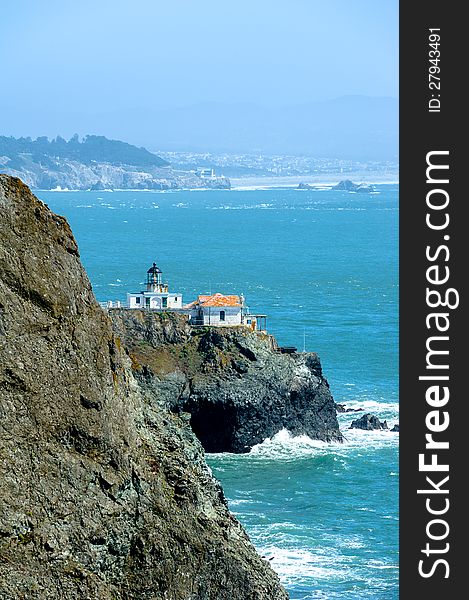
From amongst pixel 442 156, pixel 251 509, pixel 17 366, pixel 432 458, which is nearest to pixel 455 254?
pixel 442 156

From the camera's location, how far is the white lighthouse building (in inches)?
3083

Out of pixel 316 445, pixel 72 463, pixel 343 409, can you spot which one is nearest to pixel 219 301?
pixel 343 409

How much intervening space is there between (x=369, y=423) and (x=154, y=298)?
1507cm

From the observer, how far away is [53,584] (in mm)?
25766

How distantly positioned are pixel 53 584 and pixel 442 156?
35.7ft

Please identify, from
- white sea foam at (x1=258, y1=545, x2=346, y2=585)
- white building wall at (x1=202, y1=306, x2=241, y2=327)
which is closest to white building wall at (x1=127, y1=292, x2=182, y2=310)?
white building wall at (x1=202, y1=306, x2=241, y2=327)

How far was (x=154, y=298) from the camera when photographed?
259 ft

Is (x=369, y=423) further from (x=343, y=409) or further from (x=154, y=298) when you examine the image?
(x=154, y=298)

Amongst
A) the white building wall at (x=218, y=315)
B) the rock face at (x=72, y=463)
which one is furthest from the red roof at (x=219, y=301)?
the rock face at (x=72, y=463)

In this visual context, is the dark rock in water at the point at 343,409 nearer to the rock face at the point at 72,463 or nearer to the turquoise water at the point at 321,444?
the turquoise water at the point at 321,444

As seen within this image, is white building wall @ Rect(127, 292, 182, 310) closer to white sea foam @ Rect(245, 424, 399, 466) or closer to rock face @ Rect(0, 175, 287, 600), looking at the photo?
white sea foam @ Rect(245, 424, 399, 466)

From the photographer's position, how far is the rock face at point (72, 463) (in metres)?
26.0

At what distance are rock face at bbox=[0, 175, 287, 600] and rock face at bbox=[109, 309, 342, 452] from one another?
37.3 meters

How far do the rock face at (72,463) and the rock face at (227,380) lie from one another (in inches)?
1470
